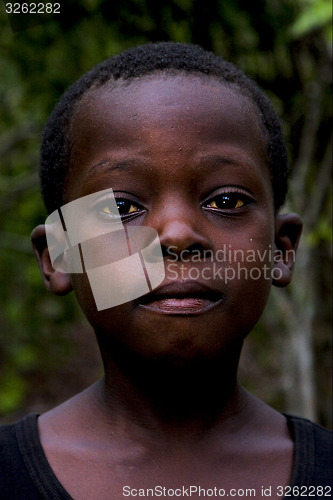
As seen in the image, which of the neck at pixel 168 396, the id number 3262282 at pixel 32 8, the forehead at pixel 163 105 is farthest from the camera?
the id number 3262282 at pixel 32 8

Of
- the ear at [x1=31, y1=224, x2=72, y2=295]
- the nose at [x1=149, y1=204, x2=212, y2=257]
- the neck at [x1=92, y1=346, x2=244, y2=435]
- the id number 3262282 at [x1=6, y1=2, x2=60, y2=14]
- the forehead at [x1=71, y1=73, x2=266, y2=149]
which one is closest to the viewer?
the nose at [x1=149, y1=204, x2=212, y2=257]

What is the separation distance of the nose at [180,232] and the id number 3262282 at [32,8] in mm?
1761

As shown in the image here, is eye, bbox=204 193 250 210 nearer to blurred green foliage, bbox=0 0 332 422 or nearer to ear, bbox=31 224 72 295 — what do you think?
ear, bbox=31 224 72 295

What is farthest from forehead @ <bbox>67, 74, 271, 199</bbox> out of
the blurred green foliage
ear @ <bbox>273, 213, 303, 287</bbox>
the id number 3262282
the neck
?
the id number 3262282

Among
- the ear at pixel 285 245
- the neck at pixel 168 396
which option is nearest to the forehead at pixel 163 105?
the ear at pixel 285 245

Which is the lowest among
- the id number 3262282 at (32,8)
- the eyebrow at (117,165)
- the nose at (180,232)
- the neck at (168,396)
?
the neck at (168,396)

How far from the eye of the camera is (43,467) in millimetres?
2023

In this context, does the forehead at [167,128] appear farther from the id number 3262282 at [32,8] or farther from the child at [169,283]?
the id number 3262282 at [32,8]

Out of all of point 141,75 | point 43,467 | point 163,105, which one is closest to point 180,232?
point 163,105

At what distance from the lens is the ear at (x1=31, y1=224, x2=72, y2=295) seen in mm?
2199

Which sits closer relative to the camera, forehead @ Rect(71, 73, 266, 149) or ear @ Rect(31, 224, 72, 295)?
forehead @ Rect(71, 73, 266, 149)

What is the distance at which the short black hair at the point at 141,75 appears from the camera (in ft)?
6.81

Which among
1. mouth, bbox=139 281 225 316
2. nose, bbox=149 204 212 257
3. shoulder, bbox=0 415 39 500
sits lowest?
shoulder, bbox=0 415 39 500

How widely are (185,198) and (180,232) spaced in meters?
0.12
